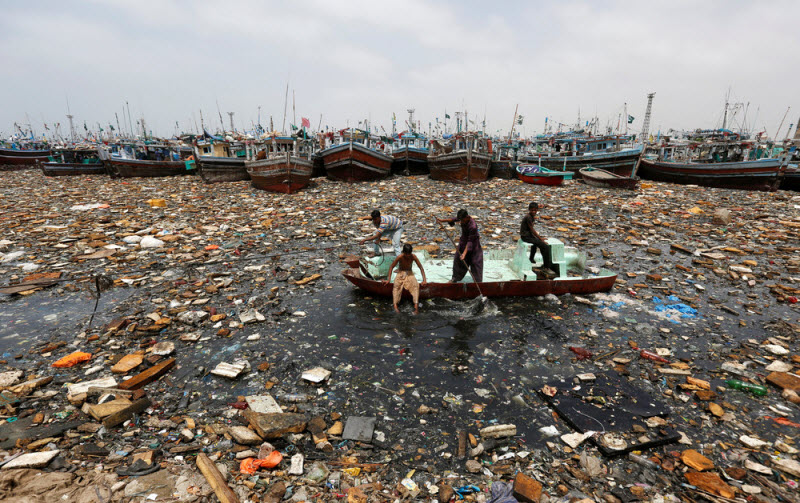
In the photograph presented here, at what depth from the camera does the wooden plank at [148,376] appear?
12.5ft

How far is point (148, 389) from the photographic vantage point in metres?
3.86

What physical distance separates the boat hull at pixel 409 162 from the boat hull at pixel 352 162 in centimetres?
296

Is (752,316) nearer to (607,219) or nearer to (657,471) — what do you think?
(657,471)

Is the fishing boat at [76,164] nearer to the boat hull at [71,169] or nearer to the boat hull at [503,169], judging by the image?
the boat hull at [71,169]

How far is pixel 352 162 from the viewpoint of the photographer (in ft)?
59.9

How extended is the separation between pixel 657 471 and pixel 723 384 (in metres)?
1.97

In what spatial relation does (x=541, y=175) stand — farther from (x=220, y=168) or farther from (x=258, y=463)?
(x=258, y=463)

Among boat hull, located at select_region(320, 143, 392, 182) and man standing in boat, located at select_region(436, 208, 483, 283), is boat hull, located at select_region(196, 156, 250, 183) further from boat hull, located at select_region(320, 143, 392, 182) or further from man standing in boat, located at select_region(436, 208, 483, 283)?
man standing in boat, located at select_region(436, 208, 483, 283)

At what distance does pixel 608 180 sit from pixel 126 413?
18.6 meters

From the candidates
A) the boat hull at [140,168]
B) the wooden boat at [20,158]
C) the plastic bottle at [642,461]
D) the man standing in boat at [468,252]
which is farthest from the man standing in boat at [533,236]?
the wooden boat at [20,158]

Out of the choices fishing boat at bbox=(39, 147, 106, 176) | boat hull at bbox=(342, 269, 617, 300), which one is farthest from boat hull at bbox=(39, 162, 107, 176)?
boat hull at bbox=(342, 269, 617, 300)

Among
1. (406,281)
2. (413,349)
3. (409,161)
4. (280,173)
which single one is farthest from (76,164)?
(413,349)

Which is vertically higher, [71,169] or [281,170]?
[71,169]

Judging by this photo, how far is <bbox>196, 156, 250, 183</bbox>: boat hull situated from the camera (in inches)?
710
